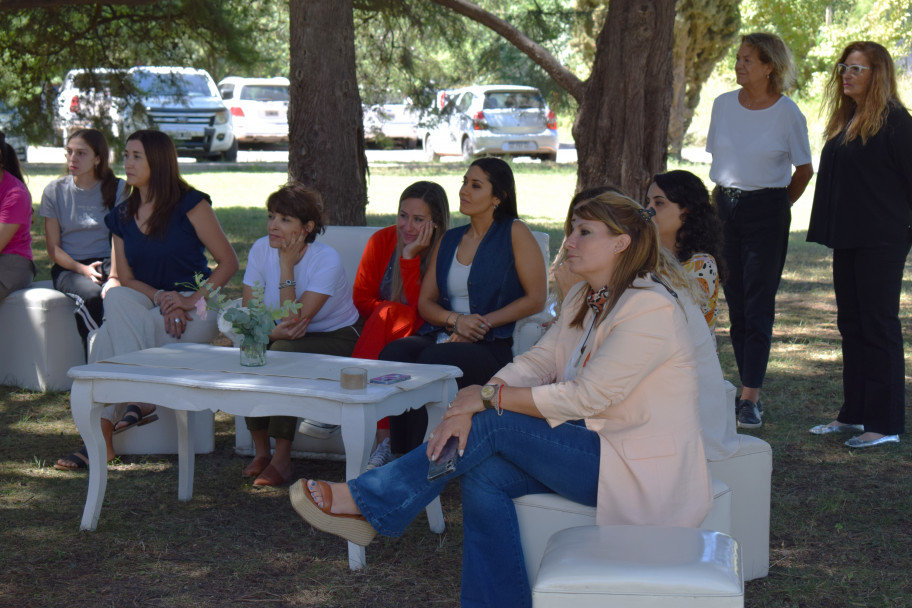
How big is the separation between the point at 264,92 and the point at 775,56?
58.6ft

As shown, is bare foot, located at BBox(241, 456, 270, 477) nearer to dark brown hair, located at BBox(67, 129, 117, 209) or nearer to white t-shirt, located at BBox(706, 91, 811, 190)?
dark brown hair, located at BBox(67, 129, 117, 209)

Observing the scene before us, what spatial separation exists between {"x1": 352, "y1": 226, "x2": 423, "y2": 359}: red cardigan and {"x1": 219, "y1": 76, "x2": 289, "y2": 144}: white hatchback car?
16967 mm

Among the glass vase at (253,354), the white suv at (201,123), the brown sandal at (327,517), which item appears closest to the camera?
the brown sandal at (327,517)

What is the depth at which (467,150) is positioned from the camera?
1956 centimetres

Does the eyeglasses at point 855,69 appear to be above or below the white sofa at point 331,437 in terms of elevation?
above

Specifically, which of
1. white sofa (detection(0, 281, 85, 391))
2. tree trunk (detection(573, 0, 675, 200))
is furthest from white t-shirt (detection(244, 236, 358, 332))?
A: tree trunk (detection(573, 0, 675, 200))

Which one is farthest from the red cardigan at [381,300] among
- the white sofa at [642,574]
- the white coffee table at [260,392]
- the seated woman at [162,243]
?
the white sofa at [642,574]

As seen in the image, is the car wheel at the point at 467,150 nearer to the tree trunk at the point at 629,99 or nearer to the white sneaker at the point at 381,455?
the tree trunk at the point at 629,99

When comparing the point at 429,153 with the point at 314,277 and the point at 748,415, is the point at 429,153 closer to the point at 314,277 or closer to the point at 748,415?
the point at 748,415

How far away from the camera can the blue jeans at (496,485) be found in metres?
2.72

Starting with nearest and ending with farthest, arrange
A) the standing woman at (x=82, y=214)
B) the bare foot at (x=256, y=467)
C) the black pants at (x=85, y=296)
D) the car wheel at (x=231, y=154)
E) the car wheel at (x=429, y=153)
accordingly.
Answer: the bare foot at (x=256, y=467), the black pants at (x=85, y=296), the standing woman at (x=82, y=214), the car wheel at (x=231, y=154), the car wheel at (x=429, y=153)

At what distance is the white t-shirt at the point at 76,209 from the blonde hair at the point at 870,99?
353cm

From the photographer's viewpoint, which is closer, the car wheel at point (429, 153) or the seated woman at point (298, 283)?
the seated woman at point (298, 283)

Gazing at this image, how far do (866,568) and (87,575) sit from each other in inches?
94.5
